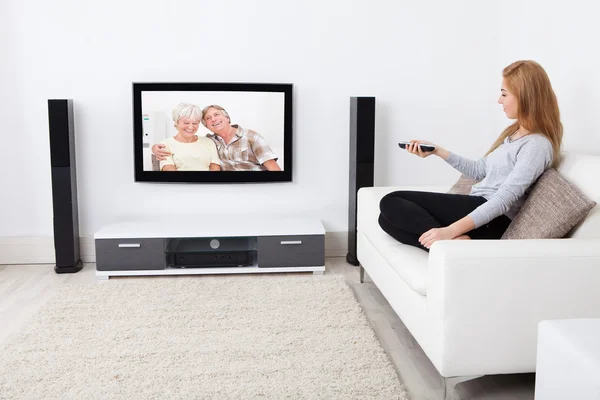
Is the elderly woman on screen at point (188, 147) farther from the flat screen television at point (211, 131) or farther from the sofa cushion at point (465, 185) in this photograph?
the sofa cushion at point (465, 185)

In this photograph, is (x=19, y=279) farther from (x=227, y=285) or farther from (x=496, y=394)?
(x=496, y=394)

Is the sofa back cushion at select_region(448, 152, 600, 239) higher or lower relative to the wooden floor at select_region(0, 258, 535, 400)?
higher

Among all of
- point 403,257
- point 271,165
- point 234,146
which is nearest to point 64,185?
point 234,146

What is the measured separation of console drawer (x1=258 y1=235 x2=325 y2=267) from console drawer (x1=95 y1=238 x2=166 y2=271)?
66 centimetres

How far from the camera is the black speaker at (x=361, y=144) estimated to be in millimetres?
4090

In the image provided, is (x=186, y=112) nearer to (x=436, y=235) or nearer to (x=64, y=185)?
(x=64, y=185)

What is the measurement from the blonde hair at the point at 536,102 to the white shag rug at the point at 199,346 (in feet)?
3.97

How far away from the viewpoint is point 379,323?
123 inches

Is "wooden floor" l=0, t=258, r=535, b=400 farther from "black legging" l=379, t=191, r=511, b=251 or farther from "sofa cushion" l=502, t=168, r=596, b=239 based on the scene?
"sofa cushion" l=502, t=168, r=596, b=239

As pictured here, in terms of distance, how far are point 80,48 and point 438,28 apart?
2517 millimetres

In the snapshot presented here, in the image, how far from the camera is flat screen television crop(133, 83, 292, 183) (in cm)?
419

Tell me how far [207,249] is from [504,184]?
209 cm

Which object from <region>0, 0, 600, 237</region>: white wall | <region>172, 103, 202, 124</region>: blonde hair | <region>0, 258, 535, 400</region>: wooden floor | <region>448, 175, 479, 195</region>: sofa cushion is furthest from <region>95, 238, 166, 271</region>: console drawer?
<region>448, 175, 479, 195</region>: sofa cushion

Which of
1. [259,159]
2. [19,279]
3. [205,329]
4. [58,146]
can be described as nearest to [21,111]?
[58,146]
